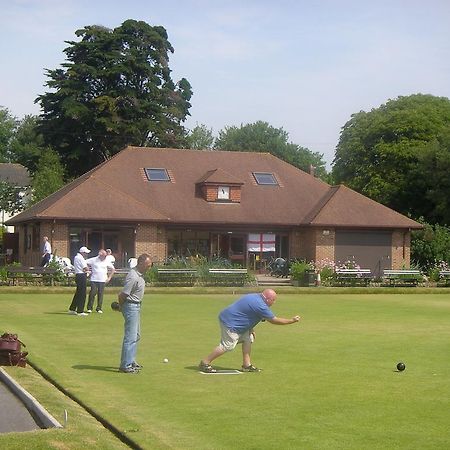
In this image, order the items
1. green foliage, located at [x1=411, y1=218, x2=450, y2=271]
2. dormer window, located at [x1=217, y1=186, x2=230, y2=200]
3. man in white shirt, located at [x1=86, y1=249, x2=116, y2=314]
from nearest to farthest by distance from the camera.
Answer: man in white shirt, located at [x1=86, y1=249, x2=116, y2=314] → dormer window, located at [x1=217, y1=186, x2=230, y2=200] → green foliage, located at [x1=411, y1=218, x2=450, y2=271]

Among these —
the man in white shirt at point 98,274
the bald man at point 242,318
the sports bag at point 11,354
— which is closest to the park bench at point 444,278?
the man in white shirt at point 98,274

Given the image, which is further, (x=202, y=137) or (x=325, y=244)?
(x=202, y=137)

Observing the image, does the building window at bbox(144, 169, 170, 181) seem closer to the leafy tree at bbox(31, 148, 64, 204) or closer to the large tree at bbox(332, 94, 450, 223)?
the leafy tree at bbox(31, 148, 64, 204)

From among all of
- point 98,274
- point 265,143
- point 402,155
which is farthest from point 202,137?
point 98,274

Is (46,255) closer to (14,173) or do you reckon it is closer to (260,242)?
(260,242)

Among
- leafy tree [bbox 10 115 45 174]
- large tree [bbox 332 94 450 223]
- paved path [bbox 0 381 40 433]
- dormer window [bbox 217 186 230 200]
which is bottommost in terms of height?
paved path [bbox 0 381 40 433]

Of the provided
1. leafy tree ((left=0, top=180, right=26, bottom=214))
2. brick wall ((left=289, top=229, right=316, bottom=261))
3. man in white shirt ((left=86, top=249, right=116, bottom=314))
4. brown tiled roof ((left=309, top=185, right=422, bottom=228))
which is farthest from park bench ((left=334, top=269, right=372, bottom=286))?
leafy tree ((left=0, top=180, right=26, bottom=214))

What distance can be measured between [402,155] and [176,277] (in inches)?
1160

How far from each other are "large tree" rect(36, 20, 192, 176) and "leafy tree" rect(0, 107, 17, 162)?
28.7 metres

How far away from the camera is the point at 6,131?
92562 millimetres

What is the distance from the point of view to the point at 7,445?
27.2 feet

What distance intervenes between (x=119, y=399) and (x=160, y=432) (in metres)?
2.02

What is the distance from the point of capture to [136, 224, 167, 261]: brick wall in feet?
148

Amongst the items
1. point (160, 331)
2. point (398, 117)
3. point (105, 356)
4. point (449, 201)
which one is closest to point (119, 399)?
point (105, 356)
